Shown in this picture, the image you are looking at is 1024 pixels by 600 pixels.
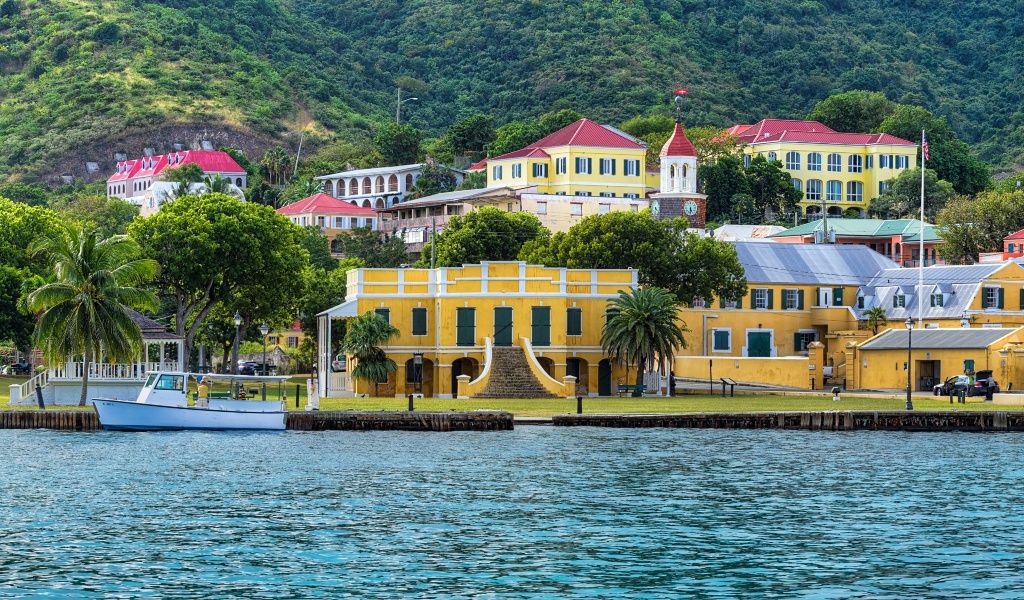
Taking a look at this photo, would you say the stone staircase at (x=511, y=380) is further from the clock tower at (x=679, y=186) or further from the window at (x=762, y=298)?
the clock tower at (x=679, y=186)

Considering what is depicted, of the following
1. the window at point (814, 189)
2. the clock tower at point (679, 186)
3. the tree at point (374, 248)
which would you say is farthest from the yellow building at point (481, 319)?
the window at point (814, 189)

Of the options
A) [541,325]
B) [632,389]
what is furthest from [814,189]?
[541,325]

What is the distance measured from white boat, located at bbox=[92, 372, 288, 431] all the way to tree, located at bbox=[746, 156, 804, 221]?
369 ft

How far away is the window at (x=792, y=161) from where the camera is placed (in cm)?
18938

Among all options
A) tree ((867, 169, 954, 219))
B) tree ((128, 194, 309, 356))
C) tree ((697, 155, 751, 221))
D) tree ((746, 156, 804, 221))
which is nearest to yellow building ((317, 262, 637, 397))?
tree ((128, 194, 309, 356))

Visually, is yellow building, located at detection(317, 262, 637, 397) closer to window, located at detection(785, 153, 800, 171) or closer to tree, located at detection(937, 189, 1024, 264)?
tree, located at detection(937, 189, 1024, 264)

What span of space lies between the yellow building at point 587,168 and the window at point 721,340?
59887mm

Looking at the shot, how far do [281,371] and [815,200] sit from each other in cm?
7379

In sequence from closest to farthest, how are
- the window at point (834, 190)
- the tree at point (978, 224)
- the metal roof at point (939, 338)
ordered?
1. the metal roof at point (939, 338)
2. the tree at point (978, 224)
3. the window at point (834, 190)

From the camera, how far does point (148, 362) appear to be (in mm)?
86562

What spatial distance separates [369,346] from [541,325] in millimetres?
9077

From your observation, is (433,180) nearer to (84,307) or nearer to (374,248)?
(374,248)

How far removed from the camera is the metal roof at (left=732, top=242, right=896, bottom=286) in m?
112

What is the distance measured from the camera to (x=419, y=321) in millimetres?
93562
